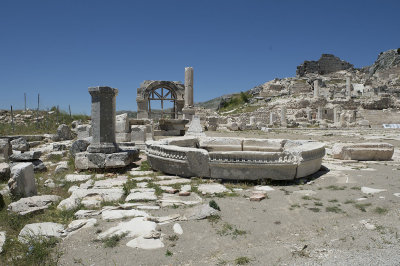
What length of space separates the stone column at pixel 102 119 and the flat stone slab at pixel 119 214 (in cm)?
309

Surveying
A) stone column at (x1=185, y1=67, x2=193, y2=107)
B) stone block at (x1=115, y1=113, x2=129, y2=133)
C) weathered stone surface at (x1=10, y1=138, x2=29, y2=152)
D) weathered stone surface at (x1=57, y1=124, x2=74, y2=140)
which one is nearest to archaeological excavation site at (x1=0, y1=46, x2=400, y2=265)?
weathered stone surface at (x1=10, y1=138, x2=29, y2=152)

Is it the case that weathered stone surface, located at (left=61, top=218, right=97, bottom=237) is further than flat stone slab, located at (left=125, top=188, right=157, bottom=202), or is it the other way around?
flat stone slab, located at (left=125, top=188, right=157, bottom=202)

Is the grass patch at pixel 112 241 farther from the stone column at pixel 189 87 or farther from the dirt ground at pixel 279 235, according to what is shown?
the stone column at pixel 189 87

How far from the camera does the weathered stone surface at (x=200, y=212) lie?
3.69 meters

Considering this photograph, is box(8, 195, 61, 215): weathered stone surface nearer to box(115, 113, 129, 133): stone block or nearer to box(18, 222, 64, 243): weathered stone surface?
box(18, 222, 64, 243): weathered stone surface

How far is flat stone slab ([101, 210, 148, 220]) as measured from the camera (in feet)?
12.2

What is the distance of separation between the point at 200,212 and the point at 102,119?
410cm

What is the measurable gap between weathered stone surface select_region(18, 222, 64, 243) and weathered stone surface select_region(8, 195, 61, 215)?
520 millimetres

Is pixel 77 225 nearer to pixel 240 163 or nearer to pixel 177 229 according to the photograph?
pixel 177 229

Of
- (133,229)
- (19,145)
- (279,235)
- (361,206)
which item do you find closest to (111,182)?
(133,229)

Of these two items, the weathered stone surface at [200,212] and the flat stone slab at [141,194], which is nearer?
the weathered stone surface at [200,212]

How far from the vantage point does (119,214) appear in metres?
3.79

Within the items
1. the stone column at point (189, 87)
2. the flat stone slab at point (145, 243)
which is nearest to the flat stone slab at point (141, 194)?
the flat stone slab at point (145, 243)

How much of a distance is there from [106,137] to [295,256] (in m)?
5.38
